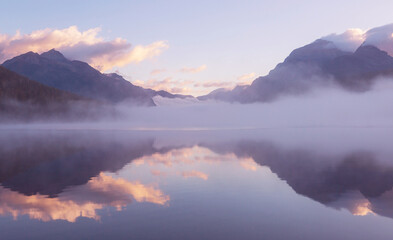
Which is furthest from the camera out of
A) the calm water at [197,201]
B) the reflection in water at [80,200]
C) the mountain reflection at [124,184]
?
the mountain reflection at [124,184]

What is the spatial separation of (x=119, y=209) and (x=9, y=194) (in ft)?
38.5

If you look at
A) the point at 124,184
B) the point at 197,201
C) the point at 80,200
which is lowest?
the point at 197,201

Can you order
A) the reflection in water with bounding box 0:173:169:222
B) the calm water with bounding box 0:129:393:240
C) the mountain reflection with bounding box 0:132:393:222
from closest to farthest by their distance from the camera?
the calm water with bounding box 0:129:393:240
the reflection in water with bounding box 0:173:169:222
the mountain reflection with bounding box 0:132:393:222

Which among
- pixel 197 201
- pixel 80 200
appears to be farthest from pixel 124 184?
pixel 197 201

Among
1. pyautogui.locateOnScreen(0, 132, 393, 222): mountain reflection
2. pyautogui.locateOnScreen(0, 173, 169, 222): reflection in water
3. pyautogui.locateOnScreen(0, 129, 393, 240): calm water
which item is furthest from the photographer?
pyautogui.locateOnScreen(0, 132, 393, 222): mountain reflection

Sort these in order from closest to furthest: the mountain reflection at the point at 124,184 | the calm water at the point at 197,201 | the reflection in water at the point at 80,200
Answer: the calm water at the point at 197,201, the reflection in water at the point at 80,200, the mountain reflection at the point at 124,184

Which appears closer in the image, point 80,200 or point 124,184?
point 80,200

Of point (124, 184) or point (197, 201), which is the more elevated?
point (124, 184)

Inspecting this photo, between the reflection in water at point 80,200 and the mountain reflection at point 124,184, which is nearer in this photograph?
the reflection in water at point 80,200

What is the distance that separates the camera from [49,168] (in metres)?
43.3

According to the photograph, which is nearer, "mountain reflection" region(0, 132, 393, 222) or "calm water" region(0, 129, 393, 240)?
"calm water" region(0, 129, 393, 240)

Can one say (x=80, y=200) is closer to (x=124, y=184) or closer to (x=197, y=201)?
(x=124, y=184)

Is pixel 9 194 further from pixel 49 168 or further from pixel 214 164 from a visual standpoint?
pixel 214 164

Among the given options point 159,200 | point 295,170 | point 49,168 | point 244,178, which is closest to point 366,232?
point 159,200
